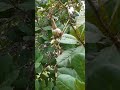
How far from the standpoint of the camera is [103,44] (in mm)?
495

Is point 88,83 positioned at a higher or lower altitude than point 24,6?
A: lower

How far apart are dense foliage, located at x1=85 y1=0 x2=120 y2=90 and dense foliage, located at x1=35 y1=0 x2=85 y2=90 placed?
75mm

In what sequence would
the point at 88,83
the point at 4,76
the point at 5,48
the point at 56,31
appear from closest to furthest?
the point at 88,83
the point at 4,76
the point at 5,48
the point at 56,31

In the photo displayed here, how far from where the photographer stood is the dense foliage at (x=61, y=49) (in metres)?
0.61

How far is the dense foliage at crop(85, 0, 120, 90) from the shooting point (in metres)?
0.41

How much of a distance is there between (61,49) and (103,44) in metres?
0.79

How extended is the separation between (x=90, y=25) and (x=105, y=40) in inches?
1.2

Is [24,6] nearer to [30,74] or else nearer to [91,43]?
[30,74]

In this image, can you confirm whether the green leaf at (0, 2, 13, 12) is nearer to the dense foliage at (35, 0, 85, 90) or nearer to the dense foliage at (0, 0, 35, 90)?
the dense foliage at (0, 0, 35, 90)

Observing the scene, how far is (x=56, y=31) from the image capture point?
1.06 metres

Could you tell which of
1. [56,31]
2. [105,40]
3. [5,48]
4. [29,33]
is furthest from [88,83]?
[56,31]

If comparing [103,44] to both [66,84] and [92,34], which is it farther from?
[66,84]

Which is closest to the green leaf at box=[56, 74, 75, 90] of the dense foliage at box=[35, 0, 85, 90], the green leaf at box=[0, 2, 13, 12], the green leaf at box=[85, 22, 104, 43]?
the dense foliage at box=[35, 0, 85, 90]

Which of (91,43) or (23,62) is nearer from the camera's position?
(91,43)
